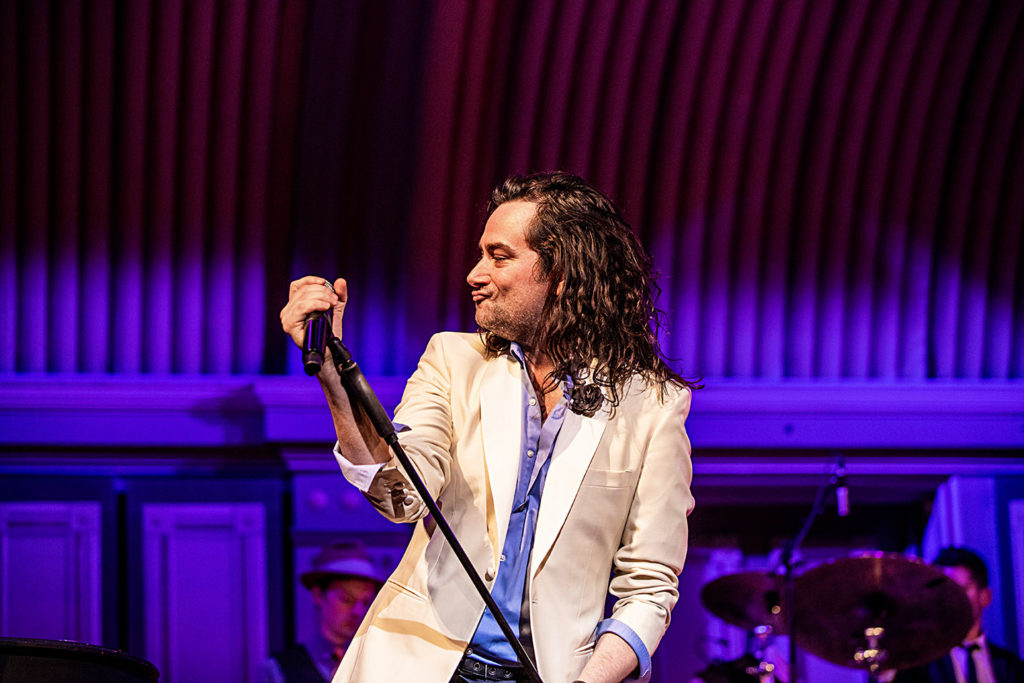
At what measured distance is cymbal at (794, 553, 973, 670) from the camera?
4945 millimetres

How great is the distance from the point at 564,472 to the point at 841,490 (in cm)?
268

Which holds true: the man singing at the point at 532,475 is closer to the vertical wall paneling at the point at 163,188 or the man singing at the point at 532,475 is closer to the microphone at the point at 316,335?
the microphone at the point at 316,335

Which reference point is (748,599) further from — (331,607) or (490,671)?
(490,671)

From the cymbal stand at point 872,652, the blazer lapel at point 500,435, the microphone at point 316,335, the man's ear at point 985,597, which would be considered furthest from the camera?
the man's ear at point 985,597

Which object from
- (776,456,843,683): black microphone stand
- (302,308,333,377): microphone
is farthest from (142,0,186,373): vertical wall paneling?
(302,308,333,377): microphone

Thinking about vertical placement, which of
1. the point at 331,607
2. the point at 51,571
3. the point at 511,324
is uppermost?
the point at 511,324

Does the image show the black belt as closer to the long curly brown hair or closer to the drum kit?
the long curly brown hair

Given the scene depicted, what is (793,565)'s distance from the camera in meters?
5.10

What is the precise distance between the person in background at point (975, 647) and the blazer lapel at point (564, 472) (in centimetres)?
308

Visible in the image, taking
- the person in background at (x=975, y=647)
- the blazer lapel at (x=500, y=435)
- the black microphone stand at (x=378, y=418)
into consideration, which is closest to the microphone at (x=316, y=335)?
the black microphone stand at (x=378, y=418)

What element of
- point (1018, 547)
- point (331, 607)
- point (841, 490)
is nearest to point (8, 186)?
point (331, 607)

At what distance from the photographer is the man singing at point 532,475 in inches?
103

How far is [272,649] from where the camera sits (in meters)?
5.01

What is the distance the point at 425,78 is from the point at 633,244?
1866 mm
